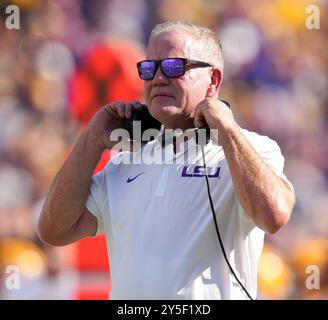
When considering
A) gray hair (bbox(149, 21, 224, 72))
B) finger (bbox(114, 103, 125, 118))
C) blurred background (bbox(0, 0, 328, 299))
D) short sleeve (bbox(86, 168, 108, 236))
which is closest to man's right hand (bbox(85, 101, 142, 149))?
finger (bbox(114, 103, 125, 118))

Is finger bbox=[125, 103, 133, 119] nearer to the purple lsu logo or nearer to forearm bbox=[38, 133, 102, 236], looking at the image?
forearm bbox=[38, 133, 102, 236]

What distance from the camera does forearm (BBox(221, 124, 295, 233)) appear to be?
1.57 metres

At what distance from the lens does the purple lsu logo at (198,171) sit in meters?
1.77

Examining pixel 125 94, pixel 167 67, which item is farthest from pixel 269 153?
pixel 125 94

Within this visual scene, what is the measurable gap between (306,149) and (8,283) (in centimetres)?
212

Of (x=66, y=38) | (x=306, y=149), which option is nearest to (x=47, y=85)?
(x=66, y=38)

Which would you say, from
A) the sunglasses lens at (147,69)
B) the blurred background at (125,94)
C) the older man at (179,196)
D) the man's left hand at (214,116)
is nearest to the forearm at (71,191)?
the older man at (179,196)

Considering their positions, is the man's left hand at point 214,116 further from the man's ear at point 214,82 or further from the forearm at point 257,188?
the man's ear at point 214,82

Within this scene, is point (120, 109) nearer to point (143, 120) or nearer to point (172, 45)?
point (143, 120)

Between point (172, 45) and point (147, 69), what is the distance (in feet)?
0.32

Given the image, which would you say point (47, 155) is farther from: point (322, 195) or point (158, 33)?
point (158, 33)

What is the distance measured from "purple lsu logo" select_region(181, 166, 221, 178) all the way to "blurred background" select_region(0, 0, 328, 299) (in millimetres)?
2329

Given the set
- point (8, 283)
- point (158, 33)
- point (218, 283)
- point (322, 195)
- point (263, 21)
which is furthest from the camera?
point (263, 21)
